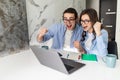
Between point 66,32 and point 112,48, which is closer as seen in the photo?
point 112,48

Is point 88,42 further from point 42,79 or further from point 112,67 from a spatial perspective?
point 42,79

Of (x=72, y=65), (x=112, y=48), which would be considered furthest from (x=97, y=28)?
(x=72, y=65)

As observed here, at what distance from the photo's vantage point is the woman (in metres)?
1.42

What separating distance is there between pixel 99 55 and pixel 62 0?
125 cm

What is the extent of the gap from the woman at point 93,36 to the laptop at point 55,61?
35 cm

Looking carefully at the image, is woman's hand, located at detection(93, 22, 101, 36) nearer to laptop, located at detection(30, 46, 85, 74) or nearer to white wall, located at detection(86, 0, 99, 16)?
laptop, located at detection(30, 46, 85, 74)

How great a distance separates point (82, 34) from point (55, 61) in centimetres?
75

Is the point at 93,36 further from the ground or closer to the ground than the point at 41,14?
closer to the ground

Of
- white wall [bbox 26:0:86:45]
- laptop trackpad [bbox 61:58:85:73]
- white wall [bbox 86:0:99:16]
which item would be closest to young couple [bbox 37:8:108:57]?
white wall [bbox 26:0:86:45]

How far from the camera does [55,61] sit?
3.43ft

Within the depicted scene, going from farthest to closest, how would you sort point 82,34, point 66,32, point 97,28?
1. point 66,32
2. point 82,34
3. point 97,28

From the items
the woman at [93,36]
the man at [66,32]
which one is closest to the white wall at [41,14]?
the man at [66,32]

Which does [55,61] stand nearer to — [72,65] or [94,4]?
[72,65]

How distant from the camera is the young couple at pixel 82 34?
1.44 meters
